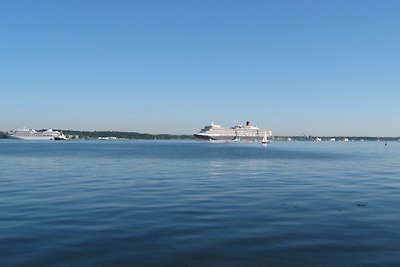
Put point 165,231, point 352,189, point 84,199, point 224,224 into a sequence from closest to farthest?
point 165,231
point 224,224
point 84,199
point 352,189

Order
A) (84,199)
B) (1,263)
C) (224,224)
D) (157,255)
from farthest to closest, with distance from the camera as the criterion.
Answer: (84,199) → (224,224) → (157,255) → (1,263)


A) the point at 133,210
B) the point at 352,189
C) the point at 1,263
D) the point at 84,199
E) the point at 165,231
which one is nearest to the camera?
the point at 1,263

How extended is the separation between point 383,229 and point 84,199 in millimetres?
16812

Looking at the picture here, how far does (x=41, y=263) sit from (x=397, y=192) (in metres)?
24.9

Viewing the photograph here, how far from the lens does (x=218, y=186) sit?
32.1 metres

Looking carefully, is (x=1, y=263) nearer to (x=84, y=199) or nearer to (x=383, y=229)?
(x=84, y=199)

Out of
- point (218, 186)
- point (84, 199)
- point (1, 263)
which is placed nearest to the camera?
point (1, 263)

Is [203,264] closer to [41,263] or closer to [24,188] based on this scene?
[41,263]

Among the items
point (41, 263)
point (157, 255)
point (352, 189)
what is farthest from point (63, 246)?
point (352, 189)

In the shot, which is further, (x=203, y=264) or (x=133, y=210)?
(x=133, y=210)

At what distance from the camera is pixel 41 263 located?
12023 mm

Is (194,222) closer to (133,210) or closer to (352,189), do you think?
(133,210)

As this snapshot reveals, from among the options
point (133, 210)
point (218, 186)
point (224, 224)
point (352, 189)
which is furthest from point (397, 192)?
point (133, 210)

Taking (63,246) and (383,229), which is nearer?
(63,246)
